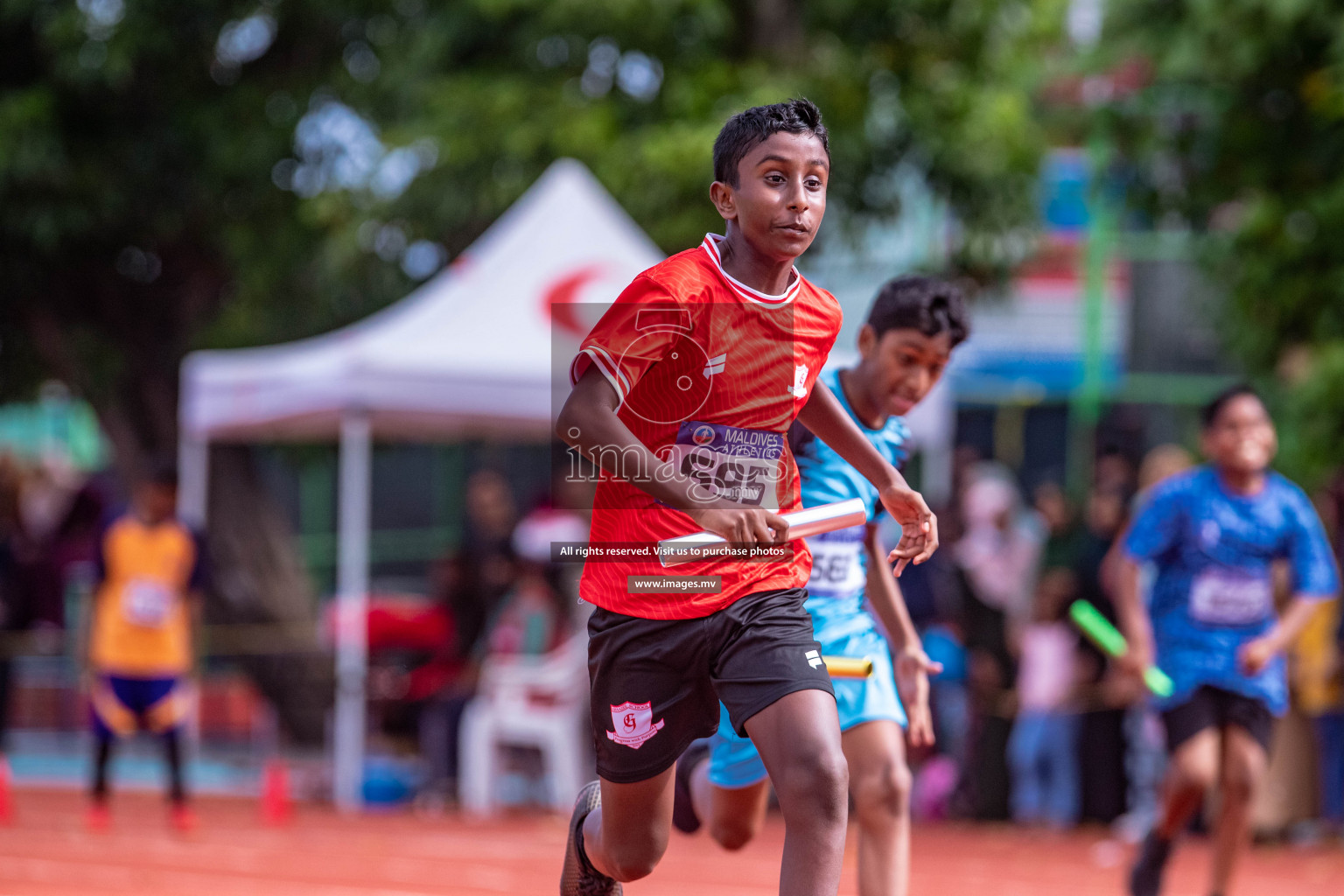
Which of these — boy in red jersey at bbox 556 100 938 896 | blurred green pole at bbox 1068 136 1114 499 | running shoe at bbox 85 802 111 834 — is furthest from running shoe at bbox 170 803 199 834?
blurred green pole at bbox 1068 136 1114 499

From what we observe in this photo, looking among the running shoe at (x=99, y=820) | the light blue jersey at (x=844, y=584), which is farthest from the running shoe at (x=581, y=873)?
the running shoe at (x=99, y=820)

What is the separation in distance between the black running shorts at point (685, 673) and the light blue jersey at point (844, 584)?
38.9 inches

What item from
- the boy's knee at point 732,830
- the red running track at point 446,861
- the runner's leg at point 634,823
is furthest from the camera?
the red running track at point 446,861

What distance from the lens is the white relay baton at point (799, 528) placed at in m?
3.68

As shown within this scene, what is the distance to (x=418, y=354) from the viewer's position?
1084 centimetres

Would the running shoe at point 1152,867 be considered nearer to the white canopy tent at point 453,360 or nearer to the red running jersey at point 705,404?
the red running jersey at point 705,404

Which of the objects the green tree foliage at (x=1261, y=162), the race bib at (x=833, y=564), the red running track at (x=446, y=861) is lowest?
the red running track at (x=446, y=861)

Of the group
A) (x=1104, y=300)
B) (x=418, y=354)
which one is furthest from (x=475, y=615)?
(x=1104, y=300)

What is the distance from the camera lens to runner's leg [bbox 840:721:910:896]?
16.0ft

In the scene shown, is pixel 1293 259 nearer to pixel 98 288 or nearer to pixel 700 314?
pixel 700 314

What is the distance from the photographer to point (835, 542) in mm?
5117

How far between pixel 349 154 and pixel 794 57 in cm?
Result: 404

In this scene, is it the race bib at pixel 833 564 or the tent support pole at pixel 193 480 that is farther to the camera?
the tent support pole at pixel 193 480

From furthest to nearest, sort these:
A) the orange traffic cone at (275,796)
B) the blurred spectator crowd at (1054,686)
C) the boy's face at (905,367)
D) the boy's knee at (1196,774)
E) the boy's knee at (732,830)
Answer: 1. the orange traffic cone at (275,796)
2. the blurred spectator crowd at (1054,686)
3. the boy's knee at (1196,774)
4. the boy's face at (905,367)
5. the boy's knee at (732,830)
